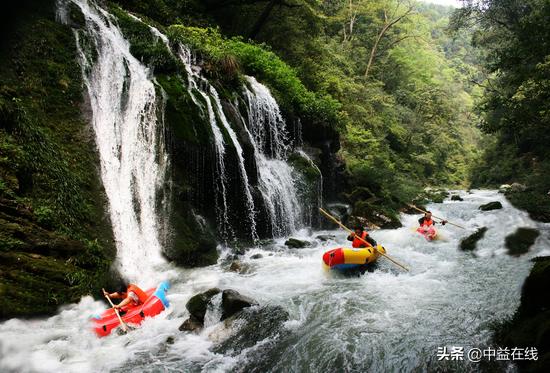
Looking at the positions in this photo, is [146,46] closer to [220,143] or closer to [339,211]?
[220,143]

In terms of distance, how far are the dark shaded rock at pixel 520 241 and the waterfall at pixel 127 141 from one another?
8.31m

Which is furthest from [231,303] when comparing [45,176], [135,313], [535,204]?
[535,204]

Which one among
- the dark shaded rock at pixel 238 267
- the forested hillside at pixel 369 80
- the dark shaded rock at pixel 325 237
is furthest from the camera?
the forested hillside at pixel 369 80

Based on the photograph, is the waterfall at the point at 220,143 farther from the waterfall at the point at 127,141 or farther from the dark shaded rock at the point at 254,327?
the dark shaded rock at the point at 254,327

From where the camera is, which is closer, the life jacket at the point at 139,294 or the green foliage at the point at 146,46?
the life jacket at the point at 139,294

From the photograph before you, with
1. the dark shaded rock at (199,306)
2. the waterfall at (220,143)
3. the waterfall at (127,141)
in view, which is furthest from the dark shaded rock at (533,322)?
the waterfall at (220,143)

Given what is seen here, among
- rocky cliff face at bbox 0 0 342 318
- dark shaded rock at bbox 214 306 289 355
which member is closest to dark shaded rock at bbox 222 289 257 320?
dark shaded rock at bbox 214 306 289 355

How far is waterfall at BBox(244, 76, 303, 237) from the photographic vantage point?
11.7 m

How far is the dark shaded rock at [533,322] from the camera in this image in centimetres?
371

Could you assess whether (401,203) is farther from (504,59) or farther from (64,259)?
(64,259)

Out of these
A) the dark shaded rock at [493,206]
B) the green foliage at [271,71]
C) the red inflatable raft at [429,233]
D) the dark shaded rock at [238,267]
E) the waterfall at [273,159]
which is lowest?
the dark shaded rock at [493,206]

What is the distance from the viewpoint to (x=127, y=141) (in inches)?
353

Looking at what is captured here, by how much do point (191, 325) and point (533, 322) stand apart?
4.45 metres

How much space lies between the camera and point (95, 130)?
851 cm
